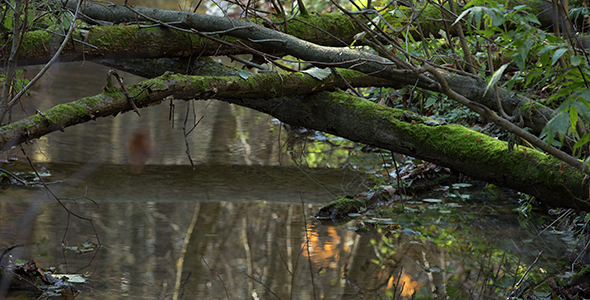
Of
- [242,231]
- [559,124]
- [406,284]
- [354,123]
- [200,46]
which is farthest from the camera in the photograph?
[200,46]

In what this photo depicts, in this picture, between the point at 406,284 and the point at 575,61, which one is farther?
the point at 406,284

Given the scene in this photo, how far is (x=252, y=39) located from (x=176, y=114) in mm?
4027

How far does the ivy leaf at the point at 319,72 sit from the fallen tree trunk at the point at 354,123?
0.04 meters

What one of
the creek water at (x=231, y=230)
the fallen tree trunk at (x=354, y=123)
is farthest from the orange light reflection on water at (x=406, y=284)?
the fallen tree trunk at (x=354, y=123)

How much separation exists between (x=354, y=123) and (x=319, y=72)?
0.52m

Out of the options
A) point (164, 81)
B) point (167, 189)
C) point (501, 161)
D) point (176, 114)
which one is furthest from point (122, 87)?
point (176, 114)

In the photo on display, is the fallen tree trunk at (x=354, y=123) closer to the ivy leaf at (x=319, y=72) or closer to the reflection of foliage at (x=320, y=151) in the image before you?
the ivy leaf at (x=319, y=72)

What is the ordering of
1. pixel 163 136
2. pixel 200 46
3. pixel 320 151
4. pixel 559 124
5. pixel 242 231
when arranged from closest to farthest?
1. pixel 559 124
2. pixel 242 231
3. pixel 200 46
4. pixel 320 151
5. pixel 163 136

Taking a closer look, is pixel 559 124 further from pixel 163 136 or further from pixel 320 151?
pixel 163 136

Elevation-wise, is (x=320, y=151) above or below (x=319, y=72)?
below

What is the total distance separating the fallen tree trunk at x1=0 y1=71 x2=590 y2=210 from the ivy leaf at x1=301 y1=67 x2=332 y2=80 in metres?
0.04

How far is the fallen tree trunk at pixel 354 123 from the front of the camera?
10.3ft

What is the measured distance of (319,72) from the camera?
4.19 meters

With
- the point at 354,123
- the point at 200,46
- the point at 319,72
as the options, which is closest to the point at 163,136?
the point at 200,46
